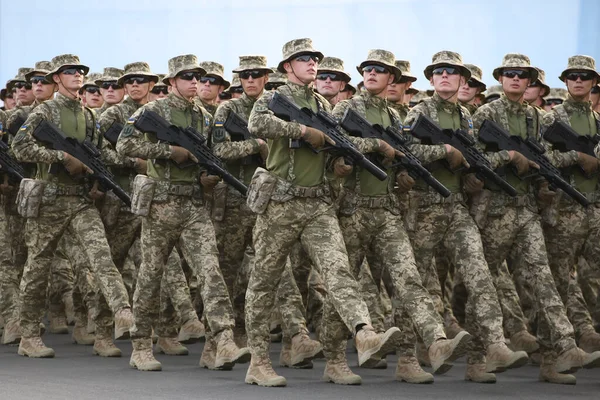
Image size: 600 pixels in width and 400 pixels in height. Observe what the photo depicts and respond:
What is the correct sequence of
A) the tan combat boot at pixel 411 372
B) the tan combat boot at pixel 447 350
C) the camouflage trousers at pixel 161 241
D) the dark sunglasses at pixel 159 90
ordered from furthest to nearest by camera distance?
the dark sunglasses at pixel 159 90 < the camouflage trousers at pixel 161 241 < the tan combat boot at pixel 411 372 < the tan combat boot at pixel 447 350

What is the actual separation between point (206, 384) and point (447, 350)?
1680mm

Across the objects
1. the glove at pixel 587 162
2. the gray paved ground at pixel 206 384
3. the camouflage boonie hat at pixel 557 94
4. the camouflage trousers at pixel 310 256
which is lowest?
the gray paved ground at pixel 206 384

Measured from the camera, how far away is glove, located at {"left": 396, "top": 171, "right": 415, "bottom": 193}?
863 cm

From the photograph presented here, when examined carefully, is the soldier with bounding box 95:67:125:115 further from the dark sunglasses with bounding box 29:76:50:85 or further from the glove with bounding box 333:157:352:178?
the glove with bounding box 333:157:352:178

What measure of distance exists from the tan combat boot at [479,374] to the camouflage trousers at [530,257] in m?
0.51

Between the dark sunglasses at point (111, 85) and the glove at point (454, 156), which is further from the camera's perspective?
the dark sunglasses at point (111, 85)

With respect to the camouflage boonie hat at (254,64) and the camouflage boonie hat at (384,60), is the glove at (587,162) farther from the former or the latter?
the camouflage boonie hat at (254,64)

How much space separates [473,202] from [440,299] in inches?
52.8

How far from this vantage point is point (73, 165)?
30.3ft

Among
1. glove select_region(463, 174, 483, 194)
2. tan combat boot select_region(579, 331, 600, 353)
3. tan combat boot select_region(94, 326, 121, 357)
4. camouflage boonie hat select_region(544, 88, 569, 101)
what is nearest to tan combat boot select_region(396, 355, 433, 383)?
glove select_region(463, 174, 483, 194)

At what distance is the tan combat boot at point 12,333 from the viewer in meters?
10.3

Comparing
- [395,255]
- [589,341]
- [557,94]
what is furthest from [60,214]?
[557,94]

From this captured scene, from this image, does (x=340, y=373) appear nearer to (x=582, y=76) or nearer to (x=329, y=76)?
(x=329, y=76)

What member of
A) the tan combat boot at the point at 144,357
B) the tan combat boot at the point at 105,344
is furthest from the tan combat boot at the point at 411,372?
the tan combat boot at the point at 105,344
